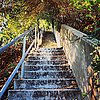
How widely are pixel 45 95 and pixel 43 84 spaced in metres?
0.54

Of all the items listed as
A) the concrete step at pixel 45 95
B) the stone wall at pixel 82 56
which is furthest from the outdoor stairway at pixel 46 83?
the stone wall at pixel 82 56

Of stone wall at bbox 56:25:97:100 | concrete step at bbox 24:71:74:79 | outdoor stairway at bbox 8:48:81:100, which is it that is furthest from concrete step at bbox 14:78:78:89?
concrete step at bbox 24:71:74:79

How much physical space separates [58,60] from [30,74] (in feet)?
4.49

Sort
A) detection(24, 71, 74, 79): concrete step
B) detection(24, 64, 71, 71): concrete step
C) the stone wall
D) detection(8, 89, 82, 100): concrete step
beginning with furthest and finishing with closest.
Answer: detection(24, 64, 71, 71): concrete step < detection(24, 71, 74, 79): concrete step < detection(8, 89, 82, 100): concrete step < the stone wall

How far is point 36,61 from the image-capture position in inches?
205

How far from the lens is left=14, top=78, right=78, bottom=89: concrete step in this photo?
3.74 m

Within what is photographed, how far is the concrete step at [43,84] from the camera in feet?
12.3

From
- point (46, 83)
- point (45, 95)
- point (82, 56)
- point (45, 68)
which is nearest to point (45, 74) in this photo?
point (45, 68)

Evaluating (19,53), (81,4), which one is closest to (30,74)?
(81,4)

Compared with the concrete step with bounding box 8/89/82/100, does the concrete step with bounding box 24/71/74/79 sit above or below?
above

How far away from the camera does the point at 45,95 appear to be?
129 inches

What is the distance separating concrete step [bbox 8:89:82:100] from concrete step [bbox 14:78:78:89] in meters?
0.46

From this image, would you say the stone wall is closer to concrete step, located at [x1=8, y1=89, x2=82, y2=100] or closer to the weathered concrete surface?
the weathered concrete surface

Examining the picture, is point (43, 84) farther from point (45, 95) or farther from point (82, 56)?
point (82, 56)
